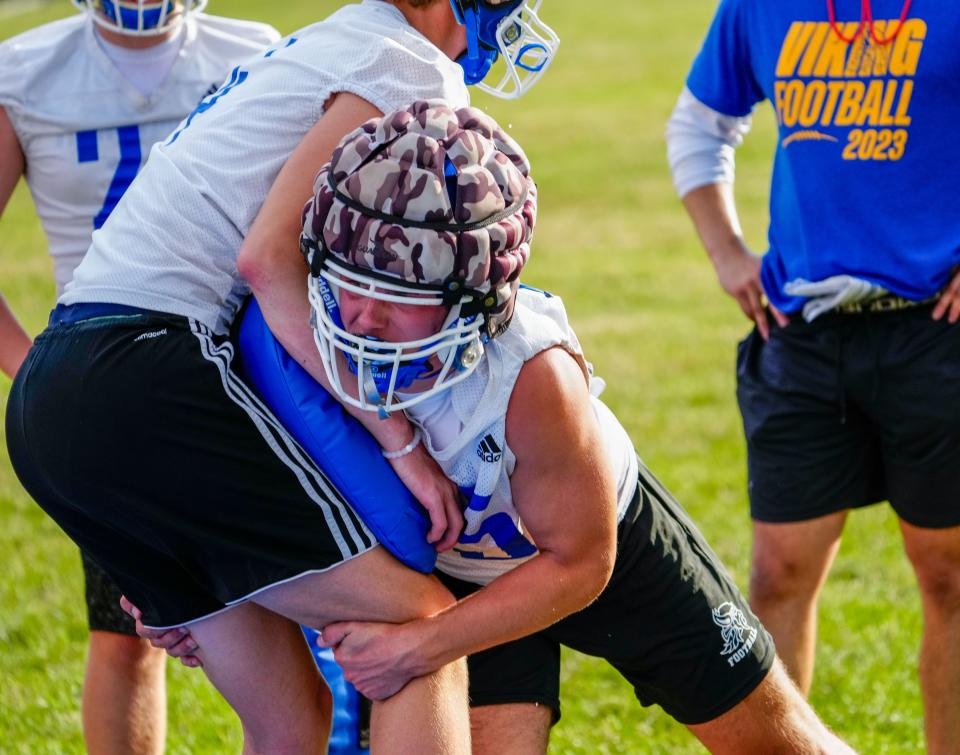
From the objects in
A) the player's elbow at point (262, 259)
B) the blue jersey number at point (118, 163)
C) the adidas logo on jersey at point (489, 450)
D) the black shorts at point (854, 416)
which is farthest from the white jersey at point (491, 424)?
the blue jersey number at point (118, 163)

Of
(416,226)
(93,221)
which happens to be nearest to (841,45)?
(416,226)

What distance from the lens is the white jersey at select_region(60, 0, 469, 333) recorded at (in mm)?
2725

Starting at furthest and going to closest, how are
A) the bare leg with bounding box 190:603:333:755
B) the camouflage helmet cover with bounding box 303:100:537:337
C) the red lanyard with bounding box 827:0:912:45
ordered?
the red lanyard with bounding box 827:0:912:45
the bare leg with bounding box 190:603:333:755
the camouflage helmet cover with bounding box 303:100:537:337

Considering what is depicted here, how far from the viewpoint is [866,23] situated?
3.73 m

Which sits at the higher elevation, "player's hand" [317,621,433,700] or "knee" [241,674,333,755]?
"player's hand" [317,621,433,700]

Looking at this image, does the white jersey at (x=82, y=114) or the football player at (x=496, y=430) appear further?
the white jersey at (x=82, y=114)

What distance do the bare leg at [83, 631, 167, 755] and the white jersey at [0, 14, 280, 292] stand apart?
3.42 ft

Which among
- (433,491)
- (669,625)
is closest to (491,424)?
(433,491)

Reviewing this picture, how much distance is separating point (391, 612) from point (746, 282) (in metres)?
2.03

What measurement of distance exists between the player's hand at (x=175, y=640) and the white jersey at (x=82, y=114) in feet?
4.34

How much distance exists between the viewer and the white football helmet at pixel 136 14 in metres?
3.79

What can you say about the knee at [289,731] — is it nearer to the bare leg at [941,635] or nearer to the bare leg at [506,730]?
the bare leg at [506,730]

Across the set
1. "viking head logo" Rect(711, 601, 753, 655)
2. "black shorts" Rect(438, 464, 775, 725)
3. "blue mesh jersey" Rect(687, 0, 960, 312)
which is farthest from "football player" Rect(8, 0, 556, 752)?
Answer: "blue mesh jersey" Rect(687, 0, 960, 312)

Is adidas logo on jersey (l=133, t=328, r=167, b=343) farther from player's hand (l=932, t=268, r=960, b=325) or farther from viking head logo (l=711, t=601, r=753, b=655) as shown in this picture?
player's hand (l=932, t=268, r=960, b=325)
